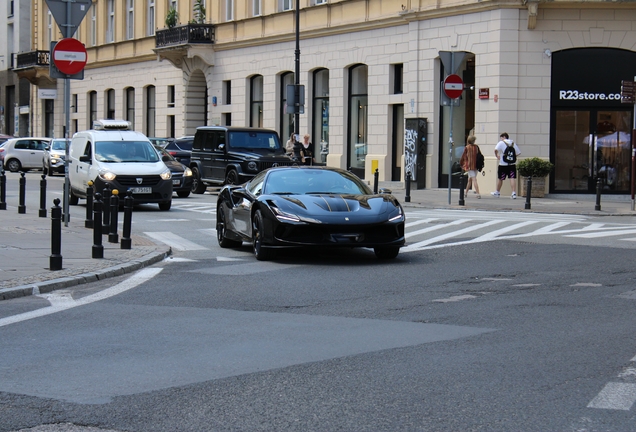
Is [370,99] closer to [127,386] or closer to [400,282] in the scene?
[400,282]

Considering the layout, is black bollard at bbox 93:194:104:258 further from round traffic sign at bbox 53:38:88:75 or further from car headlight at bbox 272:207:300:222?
round traffic sign at bbox 53:38:88:75

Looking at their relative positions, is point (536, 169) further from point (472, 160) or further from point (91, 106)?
point (91, 106)

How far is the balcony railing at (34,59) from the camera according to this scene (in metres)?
61.5

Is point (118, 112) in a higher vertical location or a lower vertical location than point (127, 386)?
higher


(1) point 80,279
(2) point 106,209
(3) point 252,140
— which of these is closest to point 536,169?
(3) point 252,140

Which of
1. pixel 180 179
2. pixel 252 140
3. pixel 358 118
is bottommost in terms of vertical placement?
pixel 180 179

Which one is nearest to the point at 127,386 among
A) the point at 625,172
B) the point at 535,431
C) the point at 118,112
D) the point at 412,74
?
the point at 535,431

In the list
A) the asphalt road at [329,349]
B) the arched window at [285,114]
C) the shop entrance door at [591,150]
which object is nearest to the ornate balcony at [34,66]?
the arched window at [285,114]

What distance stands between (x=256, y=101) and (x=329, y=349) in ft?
117

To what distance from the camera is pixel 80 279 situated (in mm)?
11922

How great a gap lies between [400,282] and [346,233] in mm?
1809

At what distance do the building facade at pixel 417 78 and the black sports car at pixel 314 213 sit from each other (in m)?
11.6

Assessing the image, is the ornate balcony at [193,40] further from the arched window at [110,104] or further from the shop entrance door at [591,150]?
the shop entrance door at [591,150]

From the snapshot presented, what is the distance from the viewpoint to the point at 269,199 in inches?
563
